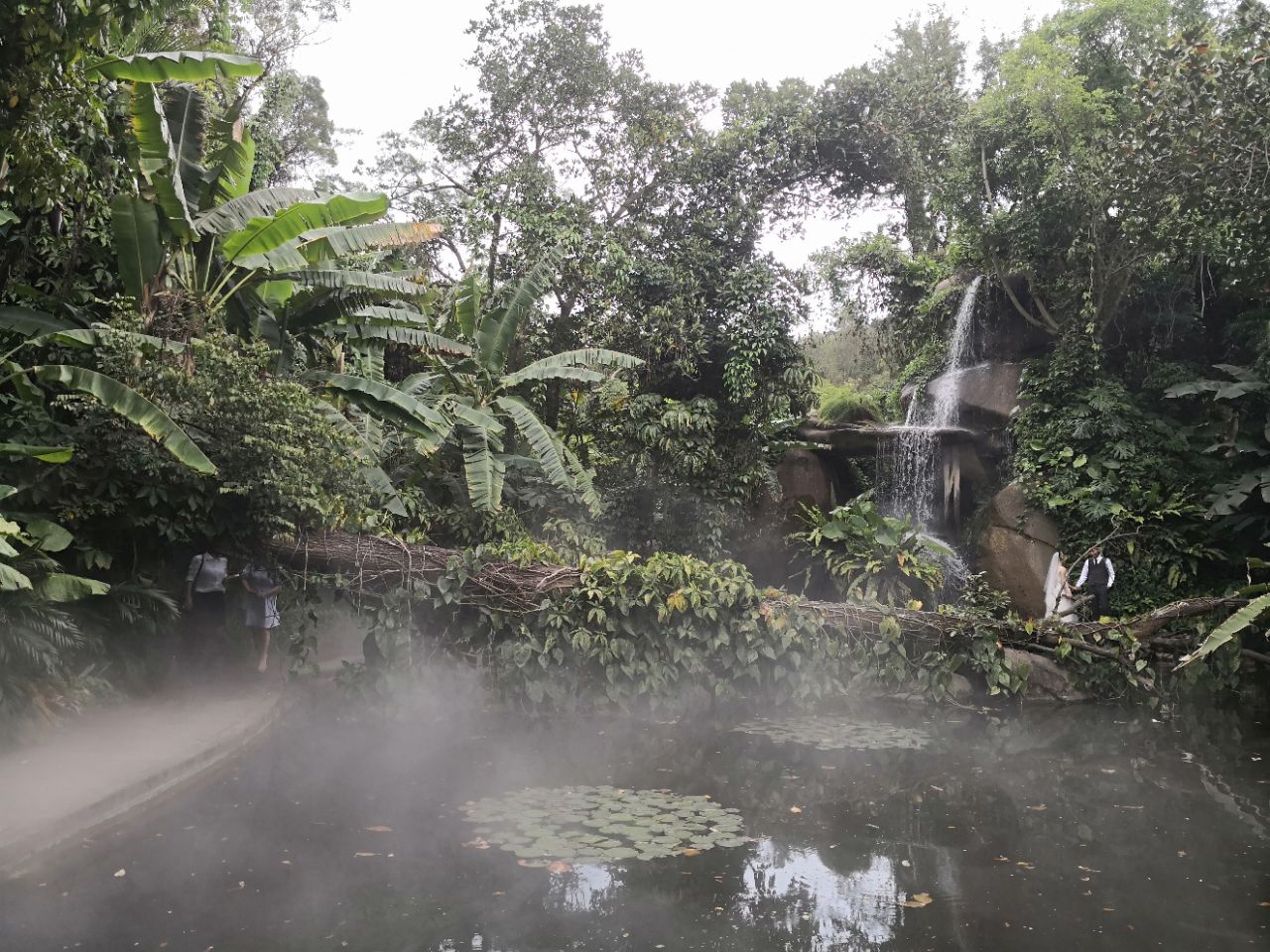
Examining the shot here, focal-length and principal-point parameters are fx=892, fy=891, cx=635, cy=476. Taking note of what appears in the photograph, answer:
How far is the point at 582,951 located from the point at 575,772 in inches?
118

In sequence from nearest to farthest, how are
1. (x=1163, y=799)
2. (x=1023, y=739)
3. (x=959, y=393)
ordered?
(x=1163, y=799) < (x=1023, y=739) < (x=959, y=393)

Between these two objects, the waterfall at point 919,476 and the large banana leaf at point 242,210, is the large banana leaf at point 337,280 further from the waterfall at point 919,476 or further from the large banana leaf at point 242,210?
the waterfall at point 919,476

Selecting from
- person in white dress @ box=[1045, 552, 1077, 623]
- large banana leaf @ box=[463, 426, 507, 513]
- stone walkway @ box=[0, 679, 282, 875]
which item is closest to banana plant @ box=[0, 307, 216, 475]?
stone walkway @ box=[0, 679, 282, 875]

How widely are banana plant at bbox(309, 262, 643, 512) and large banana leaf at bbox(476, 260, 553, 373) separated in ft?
0.05

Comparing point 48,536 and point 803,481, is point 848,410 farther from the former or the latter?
point 48,536

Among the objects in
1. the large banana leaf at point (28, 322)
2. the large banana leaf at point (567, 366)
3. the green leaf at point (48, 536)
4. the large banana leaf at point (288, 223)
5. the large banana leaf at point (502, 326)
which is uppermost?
the large banana leaf at point (288, 223)

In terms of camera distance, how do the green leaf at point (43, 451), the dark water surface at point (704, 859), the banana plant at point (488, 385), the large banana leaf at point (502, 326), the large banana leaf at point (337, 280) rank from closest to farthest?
1. the dark water surface at point (704, 859)
2. the green leaf at point (43, 451)
3. the large banana leaf at point (337, 280)
4. the banana plant at point (488, 385)
5. the large banana leaf at point (502, 326)

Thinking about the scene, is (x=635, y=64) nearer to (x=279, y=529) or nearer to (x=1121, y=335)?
(x=1121, y=335)

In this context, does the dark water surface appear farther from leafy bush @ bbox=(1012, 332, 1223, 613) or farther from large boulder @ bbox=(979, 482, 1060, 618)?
large boulder @ bbox=(979, 482, 1060, 618)

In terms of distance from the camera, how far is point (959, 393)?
1756cm

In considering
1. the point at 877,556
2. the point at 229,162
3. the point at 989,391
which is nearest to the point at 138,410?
the point at 229,162

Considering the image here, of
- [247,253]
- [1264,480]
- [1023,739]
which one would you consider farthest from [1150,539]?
[247,253]

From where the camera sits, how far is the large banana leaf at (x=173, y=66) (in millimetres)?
7105

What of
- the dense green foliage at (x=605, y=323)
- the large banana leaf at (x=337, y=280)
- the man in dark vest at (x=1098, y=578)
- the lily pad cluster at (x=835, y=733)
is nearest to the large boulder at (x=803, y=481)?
the dense green foliage at (x=605, y=323)
